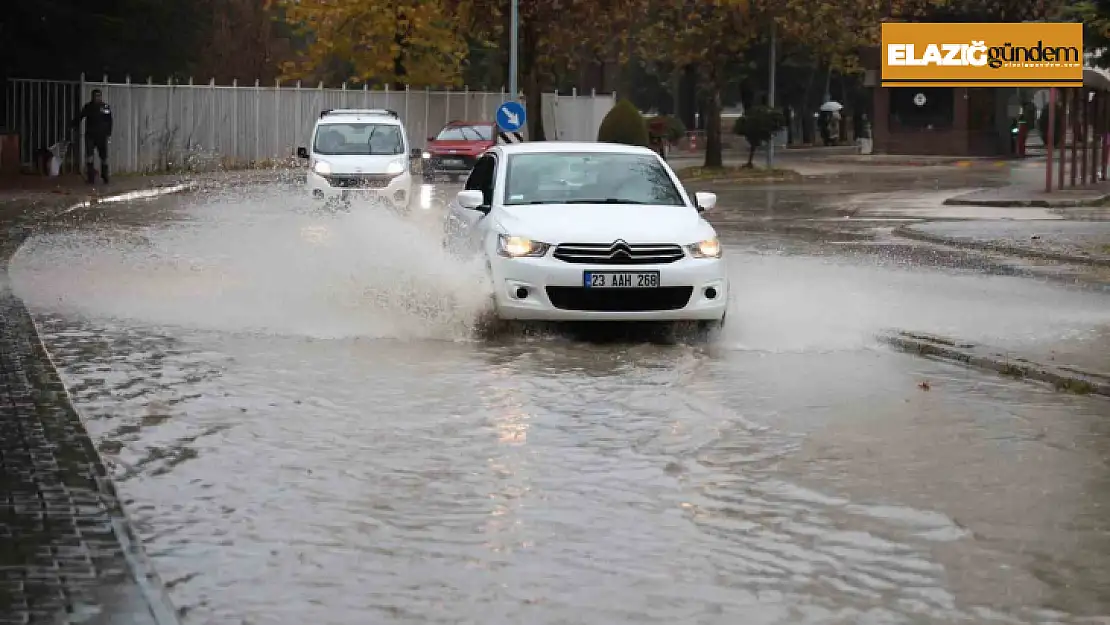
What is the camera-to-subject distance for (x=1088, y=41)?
135 ft

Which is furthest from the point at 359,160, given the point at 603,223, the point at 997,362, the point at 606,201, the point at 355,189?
the point at 997,362

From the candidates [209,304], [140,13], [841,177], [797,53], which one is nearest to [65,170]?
[140,13]

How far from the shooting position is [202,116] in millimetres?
50812

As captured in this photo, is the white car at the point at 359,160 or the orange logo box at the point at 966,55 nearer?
the white car at the point at 359,160

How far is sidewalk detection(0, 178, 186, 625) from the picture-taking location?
20.0 ft

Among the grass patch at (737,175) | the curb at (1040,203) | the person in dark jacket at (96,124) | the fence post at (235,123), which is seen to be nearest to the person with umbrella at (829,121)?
the grass patch at (737,175)

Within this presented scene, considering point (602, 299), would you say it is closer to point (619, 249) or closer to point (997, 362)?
point (619, 249)

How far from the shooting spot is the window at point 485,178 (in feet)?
49.9

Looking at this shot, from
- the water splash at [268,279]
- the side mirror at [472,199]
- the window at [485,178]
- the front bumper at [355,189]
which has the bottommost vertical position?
the water splash at [268,279]

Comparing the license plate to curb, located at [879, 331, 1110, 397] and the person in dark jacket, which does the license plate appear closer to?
curb, located at [879, 331, 1110, 397]

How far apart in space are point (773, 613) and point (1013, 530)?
5.58 ft

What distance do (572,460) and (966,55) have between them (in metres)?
59.8

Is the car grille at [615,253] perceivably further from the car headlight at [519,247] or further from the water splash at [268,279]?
the water splash at [268,279]

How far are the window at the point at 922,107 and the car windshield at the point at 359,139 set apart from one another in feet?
147
